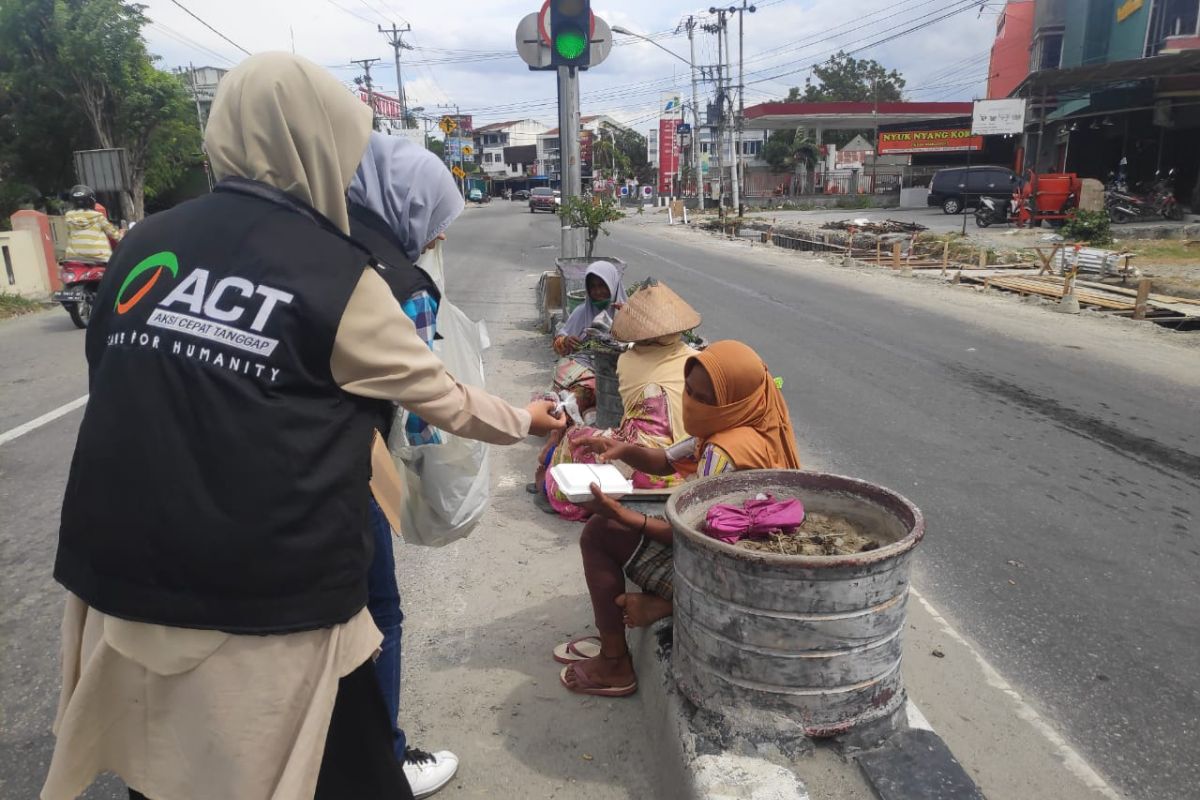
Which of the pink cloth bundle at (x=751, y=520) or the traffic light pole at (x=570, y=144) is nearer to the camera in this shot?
the pink cloth bundle at (x=751, y=520)

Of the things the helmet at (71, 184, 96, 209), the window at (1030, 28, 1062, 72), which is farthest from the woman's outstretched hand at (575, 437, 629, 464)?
the window at (1030, 28, 1062, 72)

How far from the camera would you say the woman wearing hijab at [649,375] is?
349 centimetres

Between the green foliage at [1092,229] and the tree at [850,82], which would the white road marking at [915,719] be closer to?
the green foliage at [1092,229]

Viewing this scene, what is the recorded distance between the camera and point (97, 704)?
5.15ft

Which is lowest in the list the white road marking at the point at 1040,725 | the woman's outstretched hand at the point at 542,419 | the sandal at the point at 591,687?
the white road marking at the point at 1040,725

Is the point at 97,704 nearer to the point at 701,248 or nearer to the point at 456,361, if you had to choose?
the point at 456,361

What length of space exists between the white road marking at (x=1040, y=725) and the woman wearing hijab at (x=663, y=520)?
0.76m

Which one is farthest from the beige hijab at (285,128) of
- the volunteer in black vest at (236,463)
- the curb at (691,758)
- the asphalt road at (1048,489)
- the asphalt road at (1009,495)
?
the asphalt road at (1048,489)

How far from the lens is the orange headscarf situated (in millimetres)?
2664

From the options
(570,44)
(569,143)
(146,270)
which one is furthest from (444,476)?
(569,143)

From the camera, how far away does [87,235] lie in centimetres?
1027

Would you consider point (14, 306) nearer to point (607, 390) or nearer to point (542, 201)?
point (607, 390)

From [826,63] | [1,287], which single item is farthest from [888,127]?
[1,287]

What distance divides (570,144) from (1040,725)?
20.0ft
